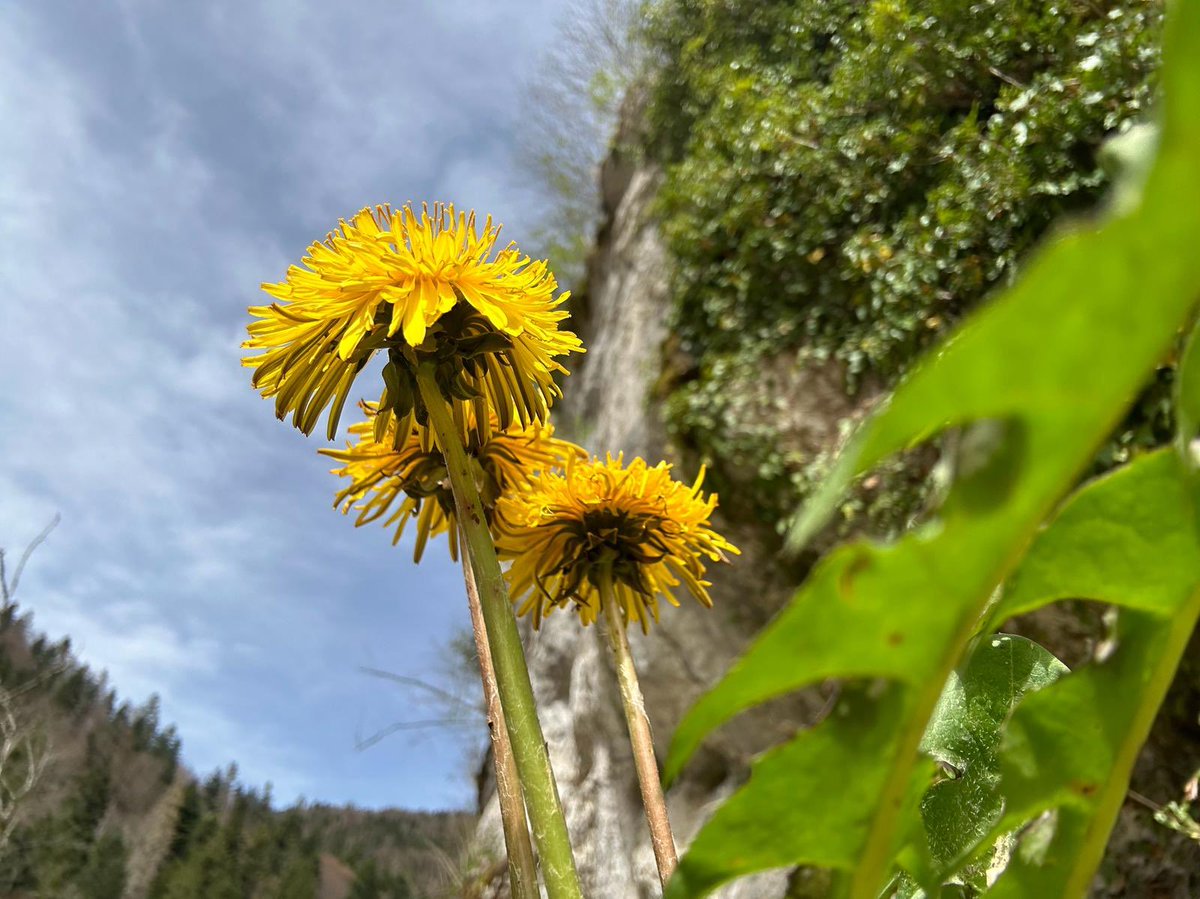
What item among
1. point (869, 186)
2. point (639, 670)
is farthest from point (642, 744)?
point (639, 670)

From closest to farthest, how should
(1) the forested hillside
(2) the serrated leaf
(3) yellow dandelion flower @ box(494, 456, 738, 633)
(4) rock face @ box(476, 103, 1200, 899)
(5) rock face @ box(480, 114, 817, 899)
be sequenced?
(2) the serrated leaf → (3) yellow dandelion flower @ box(494, 456, 738, 633) → (4) rock face @ box(476, 103, 1200, 899) → (5) rock face @ box(480, 114, 817, 899) → (1) the forested hillside

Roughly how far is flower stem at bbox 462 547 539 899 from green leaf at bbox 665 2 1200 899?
24 centimetres

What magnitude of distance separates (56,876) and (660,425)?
1972cm

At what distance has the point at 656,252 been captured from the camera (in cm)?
501

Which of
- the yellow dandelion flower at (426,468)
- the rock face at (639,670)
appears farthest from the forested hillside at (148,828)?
the yellow dandelion flower at (426,468)

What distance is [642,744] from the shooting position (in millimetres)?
522

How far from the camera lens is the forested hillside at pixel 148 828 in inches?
663

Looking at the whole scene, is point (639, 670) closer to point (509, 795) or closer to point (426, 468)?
point (426, 468)

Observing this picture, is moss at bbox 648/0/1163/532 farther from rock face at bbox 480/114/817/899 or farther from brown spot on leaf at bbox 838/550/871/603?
brown spot on leaf at bbox 838/550/871/603

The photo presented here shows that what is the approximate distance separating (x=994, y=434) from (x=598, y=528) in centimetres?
53

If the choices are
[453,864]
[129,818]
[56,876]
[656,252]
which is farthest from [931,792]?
[129,818]

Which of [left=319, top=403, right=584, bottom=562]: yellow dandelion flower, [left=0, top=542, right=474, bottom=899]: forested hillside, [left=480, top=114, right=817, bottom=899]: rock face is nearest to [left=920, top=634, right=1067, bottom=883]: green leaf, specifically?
[left=319, top=403, right=584, bottom=562]: yellow dandelion flower

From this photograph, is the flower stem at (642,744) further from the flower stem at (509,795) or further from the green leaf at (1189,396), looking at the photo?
the green leaf at (1189,396)

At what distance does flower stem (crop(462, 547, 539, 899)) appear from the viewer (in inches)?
16.1
